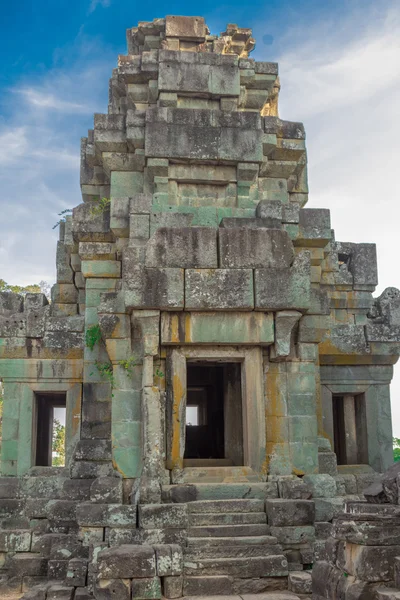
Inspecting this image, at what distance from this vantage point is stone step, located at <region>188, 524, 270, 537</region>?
8.72 m

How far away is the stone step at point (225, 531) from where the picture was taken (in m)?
8.72

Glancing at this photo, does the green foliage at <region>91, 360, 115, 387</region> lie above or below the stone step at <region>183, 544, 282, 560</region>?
above

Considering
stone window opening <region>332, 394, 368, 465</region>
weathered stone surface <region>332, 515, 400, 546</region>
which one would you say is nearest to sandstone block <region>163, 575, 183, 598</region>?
weathered stone surface <region>332, 515, 400, 546</region>

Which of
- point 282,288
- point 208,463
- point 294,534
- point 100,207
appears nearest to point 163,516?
point 294,534

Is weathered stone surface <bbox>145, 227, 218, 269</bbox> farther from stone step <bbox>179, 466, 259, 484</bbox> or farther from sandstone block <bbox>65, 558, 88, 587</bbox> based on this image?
sandstone block <bbox>65, 558, 88, 587</bbox>

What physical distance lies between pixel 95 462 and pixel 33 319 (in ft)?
9.20

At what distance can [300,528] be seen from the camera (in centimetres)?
888

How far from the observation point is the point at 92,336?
10.5 m

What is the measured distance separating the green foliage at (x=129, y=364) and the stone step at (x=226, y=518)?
222cm

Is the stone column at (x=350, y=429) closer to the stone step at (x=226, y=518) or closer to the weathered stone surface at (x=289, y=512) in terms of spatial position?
the weathered stone surface at (x=289, y=512)

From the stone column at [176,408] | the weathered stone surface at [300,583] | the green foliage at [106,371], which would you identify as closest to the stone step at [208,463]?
the stone column at [176,408]

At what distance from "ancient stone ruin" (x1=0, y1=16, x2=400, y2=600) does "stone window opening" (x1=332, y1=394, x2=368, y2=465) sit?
1.7 inches

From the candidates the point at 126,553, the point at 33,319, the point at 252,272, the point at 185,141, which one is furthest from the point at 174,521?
the point at 185,141

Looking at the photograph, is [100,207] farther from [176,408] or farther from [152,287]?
[176,408]
